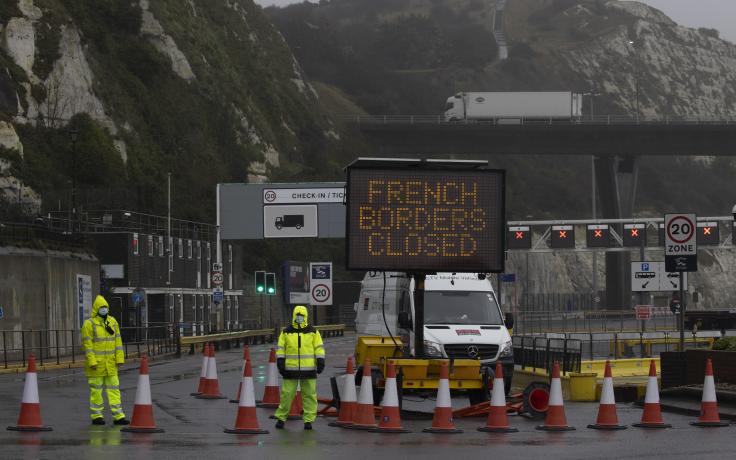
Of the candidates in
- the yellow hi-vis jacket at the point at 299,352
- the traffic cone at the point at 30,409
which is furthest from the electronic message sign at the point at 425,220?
the traffic cone at the point at 30,409

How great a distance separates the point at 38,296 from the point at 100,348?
29.1 metres

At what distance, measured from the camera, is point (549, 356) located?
30078 millimetres

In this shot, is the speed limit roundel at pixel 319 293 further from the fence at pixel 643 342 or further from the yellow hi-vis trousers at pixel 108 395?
the yellow hi-vis trousers at pixel 108 395

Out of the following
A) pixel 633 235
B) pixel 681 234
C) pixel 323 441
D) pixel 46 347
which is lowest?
pixel 46 347

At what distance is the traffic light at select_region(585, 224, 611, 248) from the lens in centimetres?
9212

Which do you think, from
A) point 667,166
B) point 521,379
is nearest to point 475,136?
point 521,379

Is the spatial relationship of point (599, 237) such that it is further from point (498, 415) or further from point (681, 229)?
point (498, 415)

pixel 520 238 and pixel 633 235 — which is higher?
pixel 633 235

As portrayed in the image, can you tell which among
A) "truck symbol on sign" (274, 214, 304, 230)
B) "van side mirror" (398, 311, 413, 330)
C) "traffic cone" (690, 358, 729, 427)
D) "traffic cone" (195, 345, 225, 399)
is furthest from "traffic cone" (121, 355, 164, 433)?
"truck symbol on sign" (274, 214, 304, 230)

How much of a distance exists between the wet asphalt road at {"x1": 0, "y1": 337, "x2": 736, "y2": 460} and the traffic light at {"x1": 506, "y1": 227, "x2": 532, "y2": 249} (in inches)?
2653

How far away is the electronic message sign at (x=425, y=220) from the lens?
22000 millimetres

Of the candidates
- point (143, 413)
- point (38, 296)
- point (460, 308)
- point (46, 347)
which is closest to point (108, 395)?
point (143, 413)

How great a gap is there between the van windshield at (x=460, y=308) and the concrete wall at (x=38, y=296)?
19.0m

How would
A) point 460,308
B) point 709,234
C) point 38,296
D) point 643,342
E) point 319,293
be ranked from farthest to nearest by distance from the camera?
point 709,234, point 319,293, point 643,342, point 38,296, point 460,308
